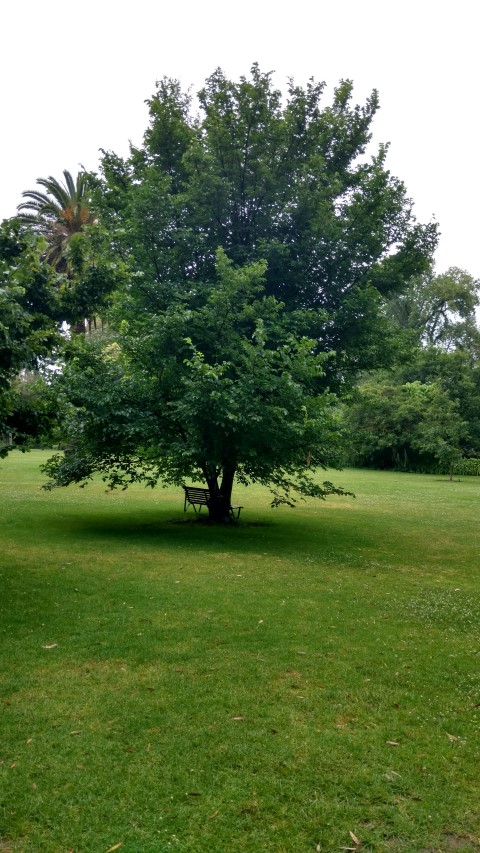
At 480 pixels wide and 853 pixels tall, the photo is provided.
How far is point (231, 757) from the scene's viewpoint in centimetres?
406

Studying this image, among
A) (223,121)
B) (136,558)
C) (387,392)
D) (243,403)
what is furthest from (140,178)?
(387,392)

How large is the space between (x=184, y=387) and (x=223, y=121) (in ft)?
21.0

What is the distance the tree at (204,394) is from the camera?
11852 millimetres

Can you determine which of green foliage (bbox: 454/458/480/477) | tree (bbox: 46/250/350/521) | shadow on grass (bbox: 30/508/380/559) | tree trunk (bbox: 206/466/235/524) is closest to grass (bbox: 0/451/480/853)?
shadow on grass (bbox: 30/508/380/559)

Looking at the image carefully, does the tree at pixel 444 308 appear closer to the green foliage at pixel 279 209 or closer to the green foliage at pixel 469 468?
the green foliage at pixel 469 468

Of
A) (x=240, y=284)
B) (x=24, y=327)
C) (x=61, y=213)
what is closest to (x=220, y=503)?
(x=240, y=284)

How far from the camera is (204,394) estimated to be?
11750mm

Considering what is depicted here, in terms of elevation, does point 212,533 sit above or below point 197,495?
below

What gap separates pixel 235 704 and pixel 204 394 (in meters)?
7.47

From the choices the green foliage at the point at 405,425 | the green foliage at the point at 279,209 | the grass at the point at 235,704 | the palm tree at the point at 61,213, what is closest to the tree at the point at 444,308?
the green foliage at the point at 405,425

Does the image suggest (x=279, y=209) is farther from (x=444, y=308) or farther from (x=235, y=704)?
(x=444, y=308)

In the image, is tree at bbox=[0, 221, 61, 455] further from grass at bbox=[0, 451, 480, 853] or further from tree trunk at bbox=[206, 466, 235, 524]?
tree trunk at bbox=[206, 466, 235, 524]

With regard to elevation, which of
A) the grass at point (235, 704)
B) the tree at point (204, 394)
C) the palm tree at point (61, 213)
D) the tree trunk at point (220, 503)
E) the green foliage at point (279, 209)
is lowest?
the grass at point (235, 704)

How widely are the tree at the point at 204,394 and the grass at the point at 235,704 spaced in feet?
8.50
